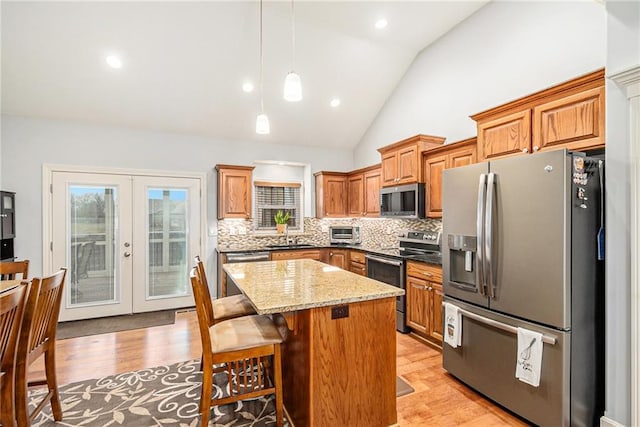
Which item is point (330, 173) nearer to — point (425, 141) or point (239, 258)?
point (425, 141)

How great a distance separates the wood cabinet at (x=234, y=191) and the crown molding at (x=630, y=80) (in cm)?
441

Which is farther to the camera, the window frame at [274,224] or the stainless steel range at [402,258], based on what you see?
the window frame at [274,224]

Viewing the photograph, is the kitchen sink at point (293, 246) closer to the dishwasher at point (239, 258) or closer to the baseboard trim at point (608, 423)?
the dishwasher at point (239, 258)

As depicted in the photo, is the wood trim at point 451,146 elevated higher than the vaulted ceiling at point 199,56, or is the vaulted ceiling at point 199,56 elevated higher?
the vaulted ceiling at point 199,56

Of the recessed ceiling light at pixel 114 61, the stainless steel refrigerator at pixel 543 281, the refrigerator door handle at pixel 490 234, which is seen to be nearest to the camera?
the stainless steel refrigerator at pixel 543 281

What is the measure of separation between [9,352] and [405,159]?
13.4 ft

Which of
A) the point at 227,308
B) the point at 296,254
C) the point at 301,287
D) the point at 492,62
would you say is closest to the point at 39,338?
the point at 227,308

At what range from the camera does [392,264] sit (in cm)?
394

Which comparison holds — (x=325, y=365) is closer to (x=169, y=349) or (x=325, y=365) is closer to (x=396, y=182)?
(x=169, y=349)

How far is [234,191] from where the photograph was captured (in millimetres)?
5129

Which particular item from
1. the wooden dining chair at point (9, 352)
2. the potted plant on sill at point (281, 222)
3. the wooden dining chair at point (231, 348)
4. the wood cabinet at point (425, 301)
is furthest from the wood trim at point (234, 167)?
the wooden dining chair at point (9, 352)

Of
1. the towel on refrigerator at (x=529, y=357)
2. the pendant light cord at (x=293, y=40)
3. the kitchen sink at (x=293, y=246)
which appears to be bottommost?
the towel on refrigerator at (x=529, y=357)

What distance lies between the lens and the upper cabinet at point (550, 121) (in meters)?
2.23

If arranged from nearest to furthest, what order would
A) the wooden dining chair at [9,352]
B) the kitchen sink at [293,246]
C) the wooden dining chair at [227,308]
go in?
the wooden dining chair at [9,352]
the wooden dining chair at [227,308]
the kitchen sink at [293,246]
